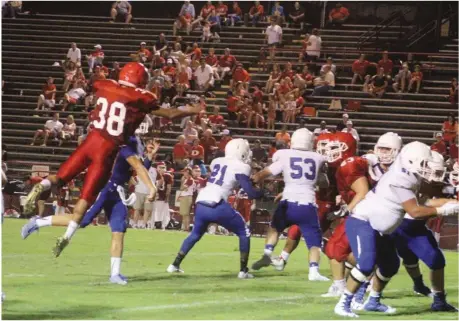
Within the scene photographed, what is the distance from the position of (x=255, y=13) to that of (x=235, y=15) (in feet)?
1.88

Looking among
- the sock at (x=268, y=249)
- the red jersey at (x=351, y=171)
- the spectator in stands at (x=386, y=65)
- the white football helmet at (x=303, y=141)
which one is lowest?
the sock at (x=268, y=249)

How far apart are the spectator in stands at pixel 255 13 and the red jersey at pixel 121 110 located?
19143 millimetres

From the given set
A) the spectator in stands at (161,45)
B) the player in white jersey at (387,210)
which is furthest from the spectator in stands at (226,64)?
the player in white jersey at (387,210)

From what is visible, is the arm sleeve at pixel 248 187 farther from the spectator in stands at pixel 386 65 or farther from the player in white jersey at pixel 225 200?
the spectator in stands at pixel 386 65

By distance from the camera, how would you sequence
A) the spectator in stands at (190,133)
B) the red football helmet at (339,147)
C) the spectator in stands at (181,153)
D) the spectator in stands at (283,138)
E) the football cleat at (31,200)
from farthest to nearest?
the spectator in stands at (190,133) < the spectator in stands at (181,153) < the spectator in stands at (283,138) < the red football helmet at (339,147) < the football cleat at (31,200)

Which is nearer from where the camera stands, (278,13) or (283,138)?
(283,138)

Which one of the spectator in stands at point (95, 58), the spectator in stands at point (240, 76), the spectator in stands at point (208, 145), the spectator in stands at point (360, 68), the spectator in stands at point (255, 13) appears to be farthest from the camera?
the spectator in stands at point (255, 13)

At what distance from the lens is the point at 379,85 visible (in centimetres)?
2652

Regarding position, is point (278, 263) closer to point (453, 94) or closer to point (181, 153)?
point (181, 153)

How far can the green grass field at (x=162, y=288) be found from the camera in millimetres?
9312

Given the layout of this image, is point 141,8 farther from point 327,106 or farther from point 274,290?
Result: point 274,290

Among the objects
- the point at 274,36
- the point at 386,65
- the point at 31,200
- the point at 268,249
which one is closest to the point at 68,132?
the point at 274,36

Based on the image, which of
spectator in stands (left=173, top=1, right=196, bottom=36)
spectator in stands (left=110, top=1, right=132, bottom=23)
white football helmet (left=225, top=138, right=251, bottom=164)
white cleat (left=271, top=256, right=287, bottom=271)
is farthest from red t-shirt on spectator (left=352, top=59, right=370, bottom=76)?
white football helmet (left=225, top=138, right=251, bottom=164)

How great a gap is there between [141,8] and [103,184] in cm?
2228
